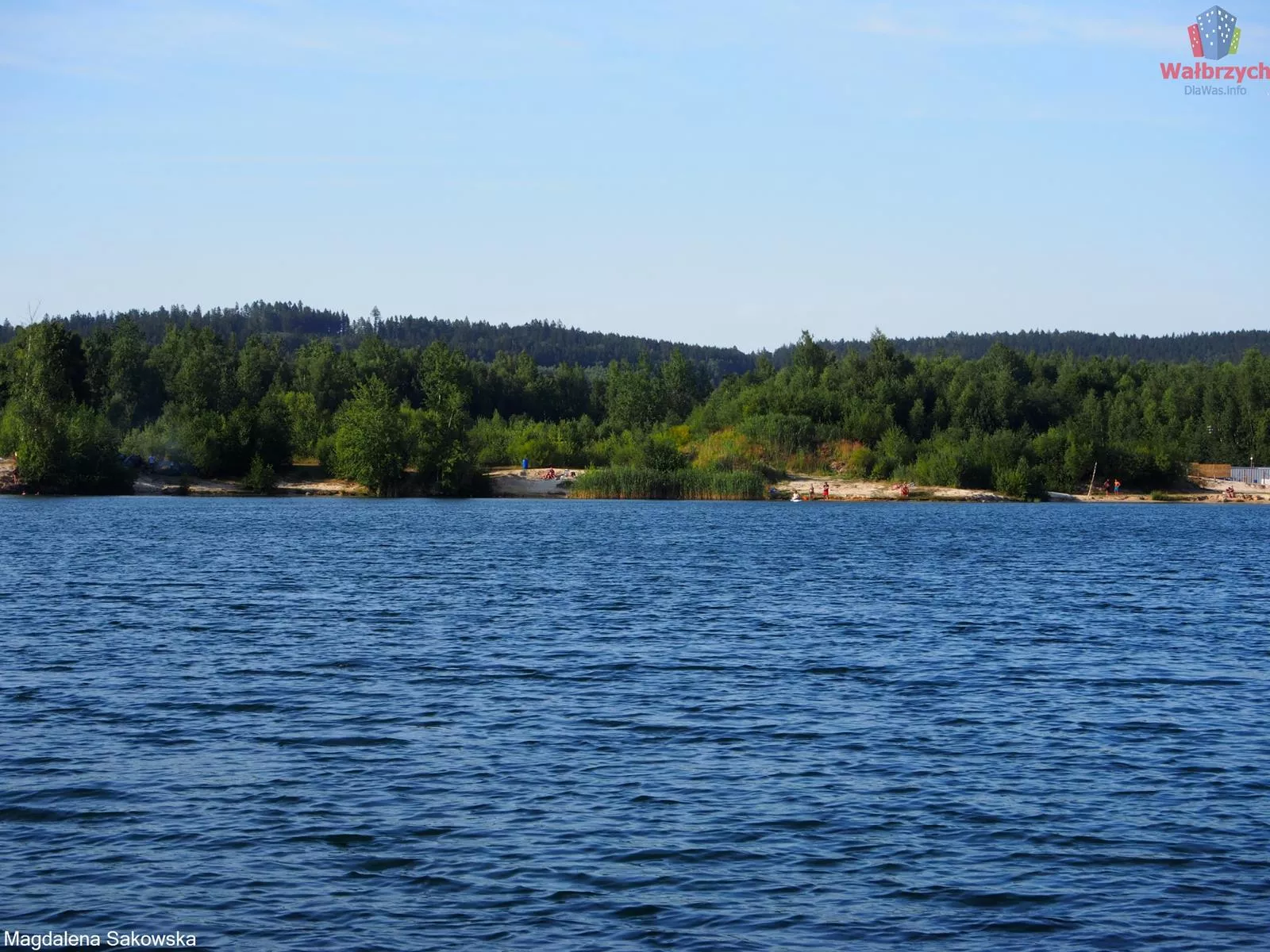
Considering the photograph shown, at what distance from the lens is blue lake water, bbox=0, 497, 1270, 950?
13922mm

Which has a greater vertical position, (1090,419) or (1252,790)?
(1090,419)

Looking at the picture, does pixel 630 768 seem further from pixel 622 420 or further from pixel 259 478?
pixel 622 420

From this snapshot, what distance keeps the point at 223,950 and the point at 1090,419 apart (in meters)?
160

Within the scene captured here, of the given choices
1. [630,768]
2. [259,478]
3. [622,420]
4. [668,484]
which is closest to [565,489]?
[668,484]

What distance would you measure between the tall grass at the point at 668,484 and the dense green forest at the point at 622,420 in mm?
218

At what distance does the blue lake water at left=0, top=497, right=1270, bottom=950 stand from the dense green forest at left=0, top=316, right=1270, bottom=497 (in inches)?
3098

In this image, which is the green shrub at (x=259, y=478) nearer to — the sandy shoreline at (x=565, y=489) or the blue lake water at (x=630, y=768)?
the sandy shoreline at (x=565, y=489)

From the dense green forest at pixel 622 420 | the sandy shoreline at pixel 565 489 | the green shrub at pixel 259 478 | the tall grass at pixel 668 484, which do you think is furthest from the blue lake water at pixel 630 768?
the tall grass at pixel 668 484

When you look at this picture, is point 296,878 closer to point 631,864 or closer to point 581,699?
point 631,864

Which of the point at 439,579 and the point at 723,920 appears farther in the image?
the point at 439,579

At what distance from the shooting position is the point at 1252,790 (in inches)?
728

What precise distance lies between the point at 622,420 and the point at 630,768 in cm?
15235

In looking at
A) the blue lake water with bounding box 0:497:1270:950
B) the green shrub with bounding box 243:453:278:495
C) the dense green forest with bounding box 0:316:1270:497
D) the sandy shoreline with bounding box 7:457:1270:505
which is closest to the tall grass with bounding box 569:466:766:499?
the dense green forest with bounding box 0:316:1270:497

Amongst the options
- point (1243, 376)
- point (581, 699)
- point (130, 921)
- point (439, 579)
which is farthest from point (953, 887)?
point (1243, 376)
